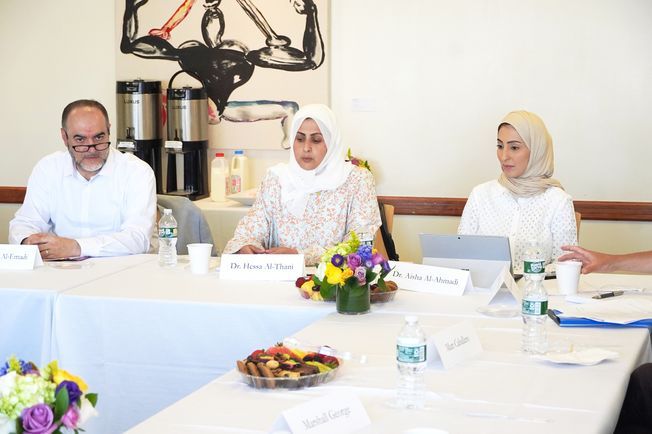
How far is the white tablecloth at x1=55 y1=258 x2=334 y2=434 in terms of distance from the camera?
280 centimetres

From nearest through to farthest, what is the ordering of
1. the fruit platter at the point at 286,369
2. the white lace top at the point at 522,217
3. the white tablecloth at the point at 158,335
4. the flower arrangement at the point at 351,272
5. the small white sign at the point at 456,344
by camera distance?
the fruit platter at the point at 286,369 → the small white sign at the point at 456,344 → the flower arrangement at the point at 351,272 → the white tablecloth at the point at 158,335 → the white lace top at the point at 522,217

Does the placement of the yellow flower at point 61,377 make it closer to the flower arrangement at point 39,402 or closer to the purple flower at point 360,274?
the flower arrangement at point 39,402

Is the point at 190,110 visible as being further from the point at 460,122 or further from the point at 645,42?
the point at 645,42

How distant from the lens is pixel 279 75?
541 cm

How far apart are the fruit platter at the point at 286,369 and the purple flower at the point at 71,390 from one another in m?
0.63

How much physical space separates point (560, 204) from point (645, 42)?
5.06 ft

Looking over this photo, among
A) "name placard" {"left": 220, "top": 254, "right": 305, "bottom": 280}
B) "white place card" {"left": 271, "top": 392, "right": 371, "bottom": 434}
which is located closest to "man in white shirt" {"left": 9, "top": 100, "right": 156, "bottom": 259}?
"name placard" {"left": 220, "top": 254, "right": 305, "bottom": 280}

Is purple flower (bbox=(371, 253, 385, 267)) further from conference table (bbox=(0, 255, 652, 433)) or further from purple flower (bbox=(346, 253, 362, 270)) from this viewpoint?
conference table (bbox=(0, 255, 652, 433))

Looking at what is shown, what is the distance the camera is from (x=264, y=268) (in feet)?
10.5

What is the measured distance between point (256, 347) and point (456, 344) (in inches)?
31.5

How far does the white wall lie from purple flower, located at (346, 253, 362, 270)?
264 cm

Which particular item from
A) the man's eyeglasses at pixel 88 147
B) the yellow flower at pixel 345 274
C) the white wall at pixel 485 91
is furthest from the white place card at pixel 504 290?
the white wall at pixel 485 91

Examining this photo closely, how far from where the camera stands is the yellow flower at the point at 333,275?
264cm

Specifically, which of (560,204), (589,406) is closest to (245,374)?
(589,406)
